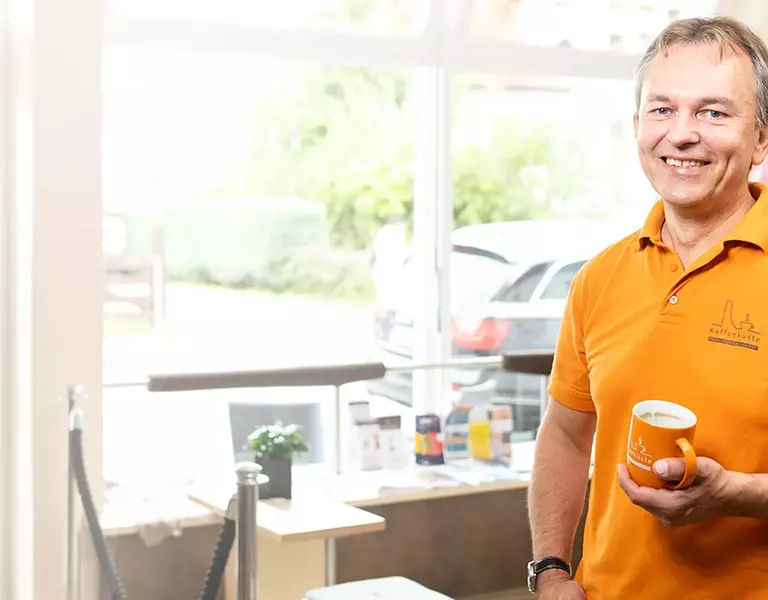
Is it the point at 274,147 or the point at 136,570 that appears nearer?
the point at 136,570

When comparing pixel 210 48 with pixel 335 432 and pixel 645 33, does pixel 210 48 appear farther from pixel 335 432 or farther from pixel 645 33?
pixel 645 33

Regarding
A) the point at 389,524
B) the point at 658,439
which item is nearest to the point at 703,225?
the point at 658,439

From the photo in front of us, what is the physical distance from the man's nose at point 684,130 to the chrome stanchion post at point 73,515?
79.0 inches

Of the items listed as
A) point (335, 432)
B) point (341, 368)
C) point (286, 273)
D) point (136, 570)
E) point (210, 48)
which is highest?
point (210, 48)

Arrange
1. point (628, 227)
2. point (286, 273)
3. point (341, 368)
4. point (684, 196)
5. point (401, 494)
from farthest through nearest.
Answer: point (628, 227) < point (286, 273) < point (401, 494) < point (341, 368) < point (684, 196)

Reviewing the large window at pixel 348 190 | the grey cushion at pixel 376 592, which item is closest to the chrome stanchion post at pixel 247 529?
the grey cushion at pixel 376 592

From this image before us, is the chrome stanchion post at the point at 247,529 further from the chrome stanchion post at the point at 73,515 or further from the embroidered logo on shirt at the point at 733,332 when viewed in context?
the embroidered logo on shirt at the point at 733,332

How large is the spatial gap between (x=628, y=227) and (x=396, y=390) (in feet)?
4.38

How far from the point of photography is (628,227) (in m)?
5.12

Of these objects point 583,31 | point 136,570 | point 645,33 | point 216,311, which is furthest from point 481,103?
point 136,570

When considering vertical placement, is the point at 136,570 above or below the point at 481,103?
below

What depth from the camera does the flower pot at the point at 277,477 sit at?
358 centimetres

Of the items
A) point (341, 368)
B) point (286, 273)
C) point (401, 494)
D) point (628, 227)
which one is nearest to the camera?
point (341, 368)

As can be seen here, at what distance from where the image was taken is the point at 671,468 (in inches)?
56.5
